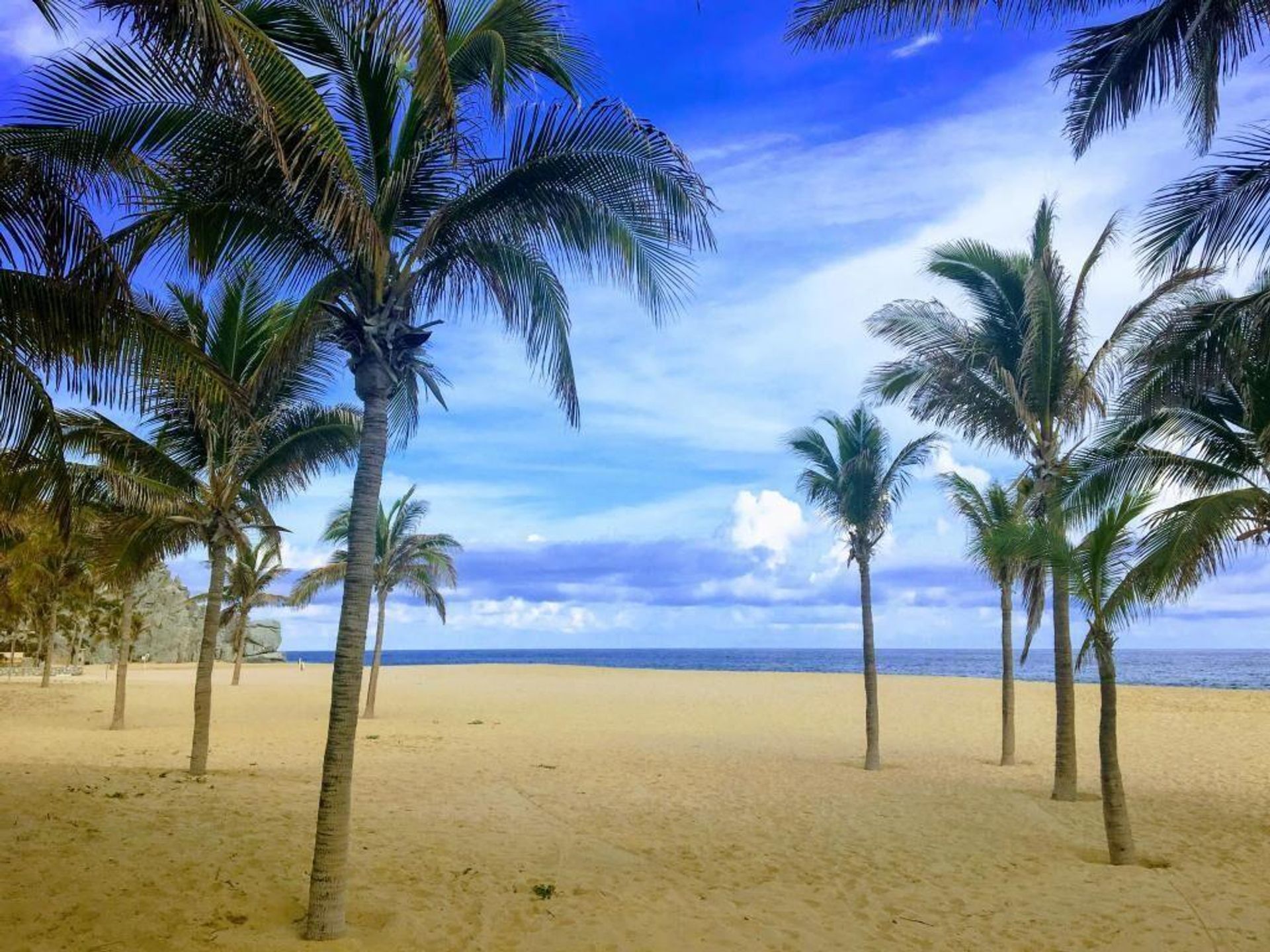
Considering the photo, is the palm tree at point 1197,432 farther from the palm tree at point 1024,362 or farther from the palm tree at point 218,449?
the palm tree at point 218,449

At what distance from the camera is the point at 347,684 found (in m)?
5.37

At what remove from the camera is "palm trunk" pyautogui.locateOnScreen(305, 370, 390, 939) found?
5.20m

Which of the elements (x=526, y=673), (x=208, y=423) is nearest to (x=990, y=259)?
(x=208, y=423)

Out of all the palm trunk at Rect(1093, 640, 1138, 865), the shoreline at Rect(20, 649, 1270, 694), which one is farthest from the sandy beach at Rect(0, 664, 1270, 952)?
the shoreline at Rect(20, 649, 1270, 694)

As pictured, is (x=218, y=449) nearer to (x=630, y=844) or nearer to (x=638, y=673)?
(x=630, y=844)

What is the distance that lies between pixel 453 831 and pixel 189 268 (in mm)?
5809

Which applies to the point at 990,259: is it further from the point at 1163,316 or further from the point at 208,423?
the point at 208,423

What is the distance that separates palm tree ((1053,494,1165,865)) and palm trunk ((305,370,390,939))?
6517 mm

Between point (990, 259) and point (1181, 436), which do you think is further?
point (990, 259)

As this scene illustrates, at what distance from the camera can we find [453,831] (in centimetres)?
832

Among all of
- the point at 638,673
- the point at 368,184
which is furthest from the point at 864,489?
the point at 638,673

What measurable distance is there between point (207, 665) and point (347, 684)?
7.23 metres

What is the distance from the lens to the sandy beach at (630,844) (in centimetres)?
571

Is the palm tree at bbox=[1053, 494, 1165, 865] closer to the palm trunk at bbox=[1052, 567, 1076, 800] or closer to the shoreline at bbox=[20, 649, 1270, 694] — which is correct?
the palm trunk at bbox=[1052, 567, 1076, 800]
